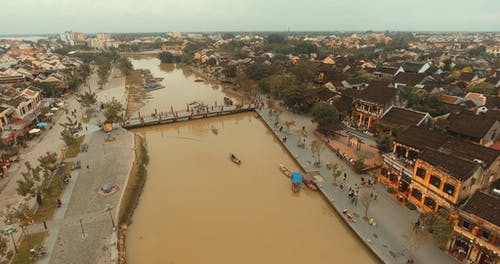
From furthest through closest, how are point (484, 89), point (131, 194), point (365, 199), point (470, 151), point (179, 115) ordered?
point (484, 89), point (179, 115), point (131, 194), point (365, 199), point (470, 151)

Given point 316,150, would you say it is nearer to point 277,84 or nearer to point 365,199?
point 365,199

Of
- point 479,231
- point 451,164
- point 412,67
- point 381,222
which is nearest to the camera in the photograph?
point 479,231

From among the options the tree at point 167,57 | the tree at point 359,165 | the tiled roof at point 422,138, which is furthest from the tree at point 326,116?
the tree at point 167,57

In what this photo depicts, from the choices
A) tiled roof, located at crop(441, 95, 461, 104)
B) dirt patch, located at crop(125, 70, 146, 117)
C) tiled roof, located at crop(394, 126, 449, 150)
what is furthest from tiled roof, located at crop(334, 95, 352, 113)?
dirt patch, located at crop(125, 70, 146, 117)

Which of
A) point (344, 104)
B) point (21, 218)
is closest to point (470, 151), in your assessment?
point (344, 104)

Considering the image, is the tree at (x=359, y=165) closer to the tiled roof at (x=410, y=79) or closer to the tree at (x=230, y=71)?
the tiled roof at (x=410, y=79)

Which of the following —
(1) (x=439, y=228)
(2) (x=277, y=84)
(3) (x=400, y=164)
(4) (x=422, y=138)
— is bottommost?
(1) (x=439, y=228)

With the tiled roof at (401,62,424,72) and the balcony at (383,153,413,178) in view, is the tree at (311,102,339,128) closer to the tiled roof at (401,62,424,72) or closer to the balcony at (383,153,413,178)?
the balcony at (383,153,413,178)
